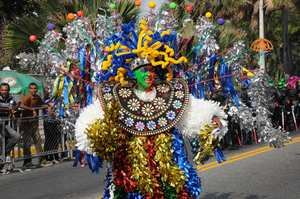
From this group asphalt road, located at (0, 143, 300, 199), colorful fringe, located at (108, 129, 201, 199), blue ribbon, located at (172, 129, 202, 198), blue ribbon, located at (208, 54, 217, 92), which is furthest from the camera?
asphalt road, located at (0, 143, 300, 199)

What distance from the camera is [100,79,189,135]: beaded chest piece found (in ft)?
15.8

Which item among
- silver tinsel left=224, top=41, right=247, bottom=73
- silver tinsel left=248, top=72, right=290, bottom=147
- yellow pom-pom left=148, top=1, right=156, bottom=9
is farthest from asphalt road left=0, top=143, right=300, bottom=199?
yellow pom-pom left=148, top=1, right=156, bottom=9

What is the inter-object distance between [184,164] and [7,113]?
7.27 metres

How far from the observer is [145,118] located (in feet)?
15.9

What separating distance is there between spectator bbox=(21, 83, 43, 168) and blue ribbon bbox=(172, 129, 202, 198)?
727cm

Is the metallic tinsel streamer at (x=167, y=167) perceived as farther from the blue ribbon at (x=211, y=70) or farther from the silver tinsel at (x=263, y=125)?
the silver tinsel at (x=263, y=125)

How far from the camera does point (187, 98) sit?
16.3ft

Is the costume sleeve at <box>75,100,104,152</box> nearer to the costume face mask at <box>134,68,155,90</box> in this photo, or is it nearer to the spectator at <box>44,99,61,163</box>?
the costume face mask at <box>134,68,155,90</box>

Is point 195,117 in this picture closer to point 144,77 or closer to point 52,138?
point 144,77

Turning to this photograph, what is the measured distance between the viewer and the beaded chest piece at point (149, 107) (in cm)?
480

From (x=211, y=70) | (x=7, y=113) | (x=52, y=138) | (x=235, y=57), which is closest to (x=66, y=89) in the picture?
(x=211, y=70)

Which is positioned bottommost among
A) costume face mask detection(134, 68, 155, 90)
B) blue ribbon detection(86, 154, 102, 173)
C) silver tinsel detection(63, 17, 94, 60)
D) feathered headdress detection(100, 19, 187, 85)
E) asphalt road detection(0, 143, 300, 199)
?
asphalt road detection(0, 143, 300, 199)

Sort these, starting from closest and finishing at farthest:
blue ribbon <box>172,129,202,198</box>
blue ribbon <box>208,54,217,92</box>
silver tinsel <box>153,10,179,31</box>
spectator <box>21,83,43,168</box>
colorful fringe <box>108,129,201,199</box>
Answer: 1. colorful fringe <box>108,129,201,199</box>
2. blue ribbon <box>172,129,202,198</box>
3. silver tinsel <box>153,10,179,31</box>
4. blue ribbon <box>208,54,217,92</box>
5. spectator <box>21,83,43,168</box>

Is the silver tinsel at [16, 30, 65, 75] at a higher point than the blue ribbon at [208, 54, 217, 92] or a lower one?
higher
